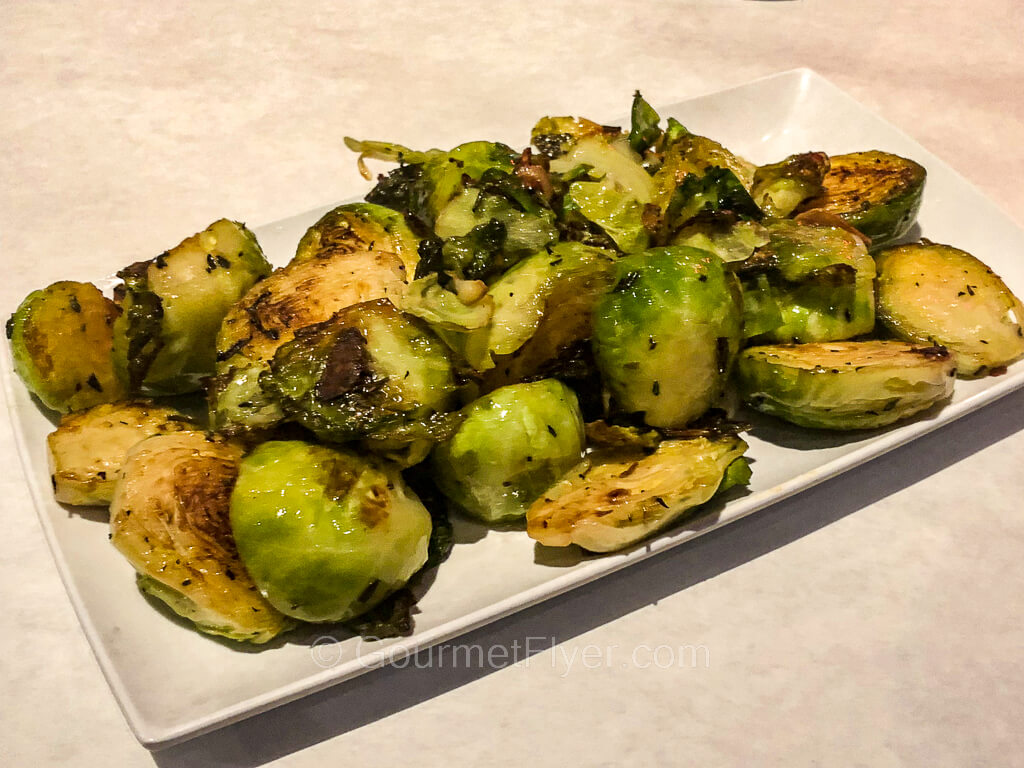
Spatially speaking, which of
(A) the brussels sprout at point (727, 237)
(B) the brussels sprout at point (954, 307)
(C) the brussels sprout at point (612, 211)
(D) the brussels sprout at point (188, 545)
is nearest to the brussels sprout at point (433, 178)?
(C) the brussels sprout at point (612, 211)

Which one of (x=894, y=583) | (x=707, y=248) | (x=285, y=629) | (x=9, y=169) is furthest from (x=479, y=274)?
(x=9, y=169)

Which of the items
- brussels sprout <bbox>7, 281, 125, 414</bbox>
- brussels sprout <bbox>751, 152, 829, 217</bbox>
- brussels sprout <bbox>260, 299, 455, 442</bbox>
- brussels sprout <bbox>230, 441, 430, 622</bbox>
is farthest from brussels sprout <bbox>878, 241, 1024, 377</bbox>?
brussels sprout <bbox>7, 281, 125, 414</bbox>

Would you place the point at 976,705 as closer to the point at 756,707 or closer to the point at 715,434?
the point at 756,707

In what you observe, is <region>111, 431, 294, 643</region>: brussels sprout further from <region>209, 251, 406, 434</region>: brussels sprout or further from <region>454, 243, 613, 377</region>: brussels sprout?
<region>454, 243, 613, 377</region>: brussels sprout

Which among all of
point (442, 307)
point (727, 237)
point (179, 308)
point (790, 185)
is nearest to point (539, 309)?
point (442, 307)

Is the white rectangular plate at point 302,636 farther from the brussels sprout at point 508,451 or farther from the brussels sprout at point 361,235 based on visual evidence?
the brussels sprout at point 361,235

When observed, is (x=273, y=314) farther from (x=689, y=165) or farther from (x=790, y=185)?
(x=790, y=185)
